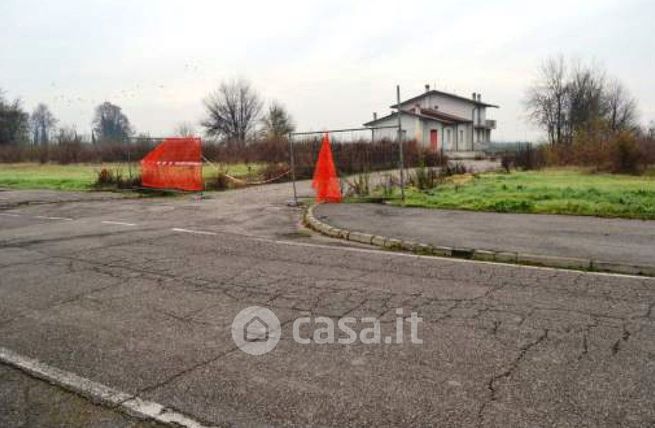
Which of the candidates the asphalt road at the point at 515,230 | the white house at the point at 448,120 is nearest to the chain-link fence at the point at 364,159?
the asphalt road at the point at 515,230

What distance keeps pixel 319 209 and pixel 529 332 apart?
28.6ft

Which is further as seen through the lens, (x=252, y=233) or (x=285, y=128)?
(x=285, y=128)

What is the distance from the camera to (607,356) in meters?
4.04

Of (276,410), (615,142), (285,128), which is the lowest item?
(276,410)

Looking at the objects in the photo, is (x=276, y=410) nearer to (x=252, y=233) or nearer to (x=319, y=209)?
(x=252, y=233)

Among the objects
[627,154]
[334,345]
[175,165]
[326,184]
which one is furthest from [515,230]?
[627,154]

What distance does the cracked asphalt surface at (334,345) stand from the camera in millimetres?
3344

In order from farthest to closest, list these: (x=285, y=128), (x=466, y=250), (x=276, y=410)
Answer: (x=285, y=128), (x=466, y=250), (x=276, y=410)

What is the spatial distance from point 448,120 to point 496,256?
57896 mm

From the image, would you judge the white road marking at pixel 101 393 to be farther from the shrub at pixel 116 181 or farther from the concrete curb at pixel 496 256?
the shrub at pixel 116 181

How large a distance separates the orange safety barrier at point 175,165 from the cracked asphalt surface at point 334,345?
36.2ft

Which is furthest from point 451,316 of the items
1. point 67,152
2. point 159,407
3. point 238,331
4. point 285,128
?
point 285,128

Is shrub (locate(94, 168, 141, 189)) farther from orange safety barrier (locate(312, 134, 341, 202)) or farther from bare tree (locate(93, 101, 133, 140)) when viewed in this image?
bare tree (locate(93, 101, 133, 140))

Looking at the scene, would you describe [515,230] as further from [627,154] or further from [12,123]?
[12,123]
